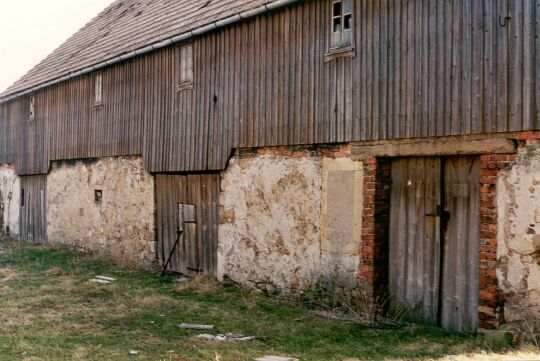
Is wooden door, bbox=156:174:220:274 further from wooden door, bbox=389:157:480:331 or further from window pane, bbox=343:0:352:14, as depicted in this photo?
wooden door, bbox=389:157:480:331

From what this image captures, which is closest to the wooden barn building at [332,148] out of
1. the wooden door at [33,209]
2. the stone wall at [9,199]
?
the wooden door at [33,209]

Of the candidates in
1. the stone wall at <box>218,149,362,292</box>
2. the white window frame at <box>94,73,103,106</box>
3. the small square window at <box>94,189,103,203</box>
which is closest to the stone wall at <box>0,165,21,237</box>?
the small square window at <box>94,189,103,203</box>

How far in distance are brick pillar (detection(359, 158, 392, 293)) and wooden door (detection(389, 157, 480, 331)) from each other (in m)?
0.10

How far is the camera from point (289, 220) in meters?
10.4

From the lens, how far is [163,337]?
316 inches

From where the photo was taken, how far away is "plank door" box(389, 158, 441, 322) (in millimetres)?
8352

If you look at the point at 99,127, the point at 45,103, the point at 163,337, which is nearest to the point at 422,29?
the point at 163,337

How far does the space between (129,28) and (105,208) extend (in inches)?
203

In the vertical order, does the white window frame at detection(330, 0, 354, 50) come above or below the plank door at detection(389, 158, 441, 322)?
above

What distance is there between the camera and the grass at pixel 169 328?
7.12 meters

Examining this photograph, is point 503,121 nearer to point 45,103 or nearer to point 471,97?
point 471,97

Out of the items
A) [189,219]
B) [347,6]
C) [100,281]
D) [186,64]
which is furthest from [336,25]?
[100,281]

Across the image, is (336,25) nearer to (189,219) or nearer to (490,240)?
(490,240)

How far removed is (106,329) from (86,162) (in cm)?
983
